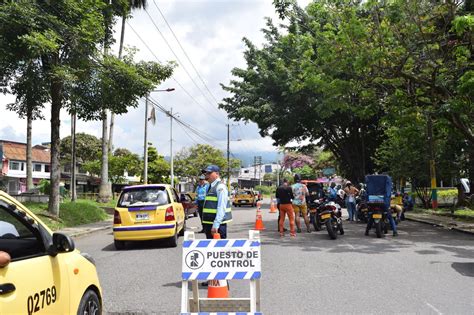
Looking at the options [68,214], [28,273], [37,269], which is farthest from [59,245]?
[68,214]

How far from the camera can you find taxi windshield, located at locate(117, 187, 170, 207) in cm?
1189

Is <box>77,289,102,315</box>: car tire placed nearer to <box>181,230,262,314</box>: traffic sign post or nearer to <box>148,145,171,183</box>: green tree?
<box>181,230,262,314</box>: traffic sign post

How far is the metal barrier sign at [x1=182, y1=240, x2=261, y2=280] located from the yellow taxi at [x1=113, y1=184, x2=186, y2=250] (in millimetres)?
6778

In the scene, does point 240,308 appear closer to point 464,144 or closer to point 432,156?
point 432,156

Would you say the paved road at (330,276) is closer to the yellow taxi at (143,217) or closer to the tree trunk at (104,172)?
the yellow taxi at (143,217)

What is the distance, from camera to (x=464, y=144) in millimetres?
24234

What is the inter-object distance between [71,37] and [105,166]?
1316 cm

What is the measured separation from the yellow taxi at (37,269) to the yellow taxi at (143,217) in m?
7.16

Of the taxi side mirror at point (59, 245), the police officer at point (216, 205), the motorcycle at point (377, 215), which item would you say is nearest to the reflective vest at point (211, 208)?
the police officer at point (216, 205)

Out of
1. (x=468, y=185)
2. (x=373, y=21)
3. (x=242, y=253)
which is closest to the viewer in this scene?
(x=242, y=253)

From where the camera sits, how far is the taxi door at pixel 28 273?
10.5 feet

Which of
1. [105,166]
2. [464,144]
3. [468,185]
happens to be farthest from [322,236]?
[468,185]

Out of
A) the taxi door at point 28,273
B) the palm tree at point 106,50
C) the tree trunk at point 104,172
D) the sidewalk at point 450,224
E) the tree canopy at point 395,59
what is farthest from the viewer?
the tree trunk at point 104,172

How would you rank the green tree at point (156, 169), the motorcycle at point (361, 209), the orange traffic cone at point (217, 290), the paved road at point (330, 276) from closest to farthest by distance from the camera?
1. the orange traffic cone at point (217, 290)
2. the paved road at point (330, 276)
3. the motorcycle at point (361, 209)
4. the green tree at point (156, 169)
